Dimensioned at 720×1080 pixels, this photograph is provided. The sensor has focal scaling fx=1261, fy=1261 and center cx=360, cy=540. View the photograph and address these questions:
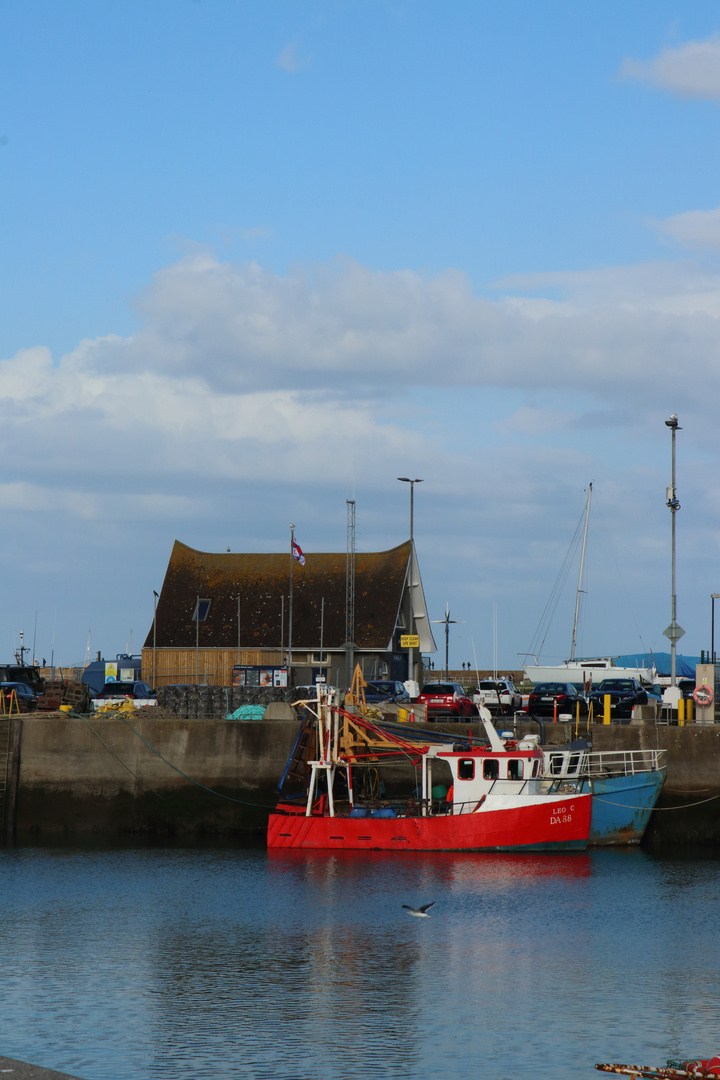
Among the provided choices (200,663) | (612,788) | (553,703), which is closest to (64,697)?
(553,703)

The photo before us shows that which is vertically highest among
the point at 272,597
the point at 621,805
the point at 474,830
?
the point at 272,597

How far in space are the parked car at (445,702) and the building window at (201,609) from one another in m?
22.8

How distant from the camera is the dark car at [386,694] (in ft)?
157

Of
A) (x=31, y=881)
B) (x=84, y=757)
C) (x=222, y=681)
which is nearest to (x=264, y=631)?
(x=222, y=681)

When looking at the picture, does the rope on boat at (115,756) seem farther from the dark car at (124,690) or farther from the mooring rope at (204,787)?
the dark car at (124,690)

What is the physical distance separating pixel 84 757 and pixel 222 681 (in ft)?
86.4

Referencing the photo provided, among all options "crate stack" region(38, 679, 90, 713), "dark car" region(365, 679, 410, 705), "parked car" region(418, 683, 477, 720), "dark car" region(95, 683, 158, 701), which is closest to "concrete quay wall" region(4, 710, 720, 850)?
"crate stack" region(38, 679, 90, 713)

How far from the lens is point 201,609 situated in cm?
7075

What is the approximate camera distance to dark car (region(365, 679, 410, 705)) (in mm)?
47875

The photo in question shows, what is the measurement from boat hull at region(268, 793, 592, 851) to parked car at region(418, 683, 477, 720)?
10691mm

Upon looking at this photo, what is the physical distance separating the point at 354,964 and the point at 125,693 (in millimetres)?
27459

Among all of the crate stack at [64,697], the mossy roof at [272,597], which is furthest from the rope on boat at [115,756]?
the mossy roof at [272,597]

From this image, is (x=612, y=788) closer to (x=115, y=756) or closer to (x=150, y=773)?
(x=150, y=773)

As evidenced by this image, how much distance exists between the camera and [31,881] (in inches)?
1265
